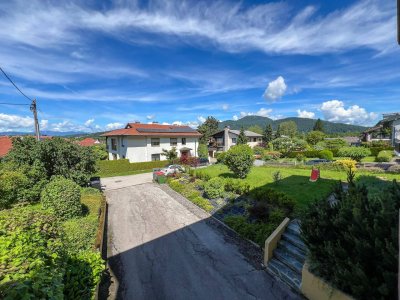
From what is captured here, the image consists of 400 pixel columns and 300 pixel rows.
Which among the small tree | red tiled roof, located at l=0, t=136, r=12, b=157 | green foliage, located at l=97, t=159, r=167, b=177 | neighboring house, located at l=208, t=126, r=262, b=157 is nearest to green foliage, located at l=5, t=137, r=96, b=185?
green foliage, located at l=97, t=159, r=167, b=177

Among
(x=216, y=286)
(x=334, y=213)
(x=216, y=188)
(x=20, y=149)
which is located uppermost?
(x=20, y=149)

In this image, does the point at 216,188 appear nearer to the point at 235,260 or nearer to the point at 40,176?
the point at 235,260

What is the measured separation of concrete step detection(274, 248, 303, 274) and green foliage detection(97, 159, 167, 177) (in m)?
24.3

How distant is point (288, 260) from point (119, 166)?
26037mm

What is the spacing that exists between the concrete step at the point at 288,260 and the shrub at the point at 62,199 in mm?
9811

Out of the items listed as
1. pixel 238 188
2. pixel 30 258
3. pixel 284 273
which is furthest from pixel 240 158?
pixel 30 258

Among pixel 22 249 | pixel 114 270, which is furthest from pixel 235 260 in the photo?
pixel 22 249

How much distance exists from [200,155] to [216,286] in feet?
112

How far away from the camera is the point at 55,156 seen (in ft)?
47.0

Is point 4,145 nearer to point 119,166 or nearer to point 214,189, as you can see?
point 119,166

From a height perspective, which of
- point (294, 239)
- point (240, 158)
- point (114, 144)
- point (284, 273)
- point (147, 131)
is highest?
point (147, 131)

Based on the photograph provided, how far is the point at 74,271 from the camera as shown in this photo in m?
4.91

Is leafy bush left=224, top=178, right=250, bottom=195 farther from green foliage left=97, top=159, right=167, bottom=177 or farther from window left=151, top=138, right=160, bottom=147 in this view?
window left=151, top=138, right=160, bottom=147

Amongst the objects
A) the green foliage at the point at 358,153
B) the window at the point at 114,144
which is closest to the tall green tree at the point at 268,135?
the green foliage at the point at 358,153
